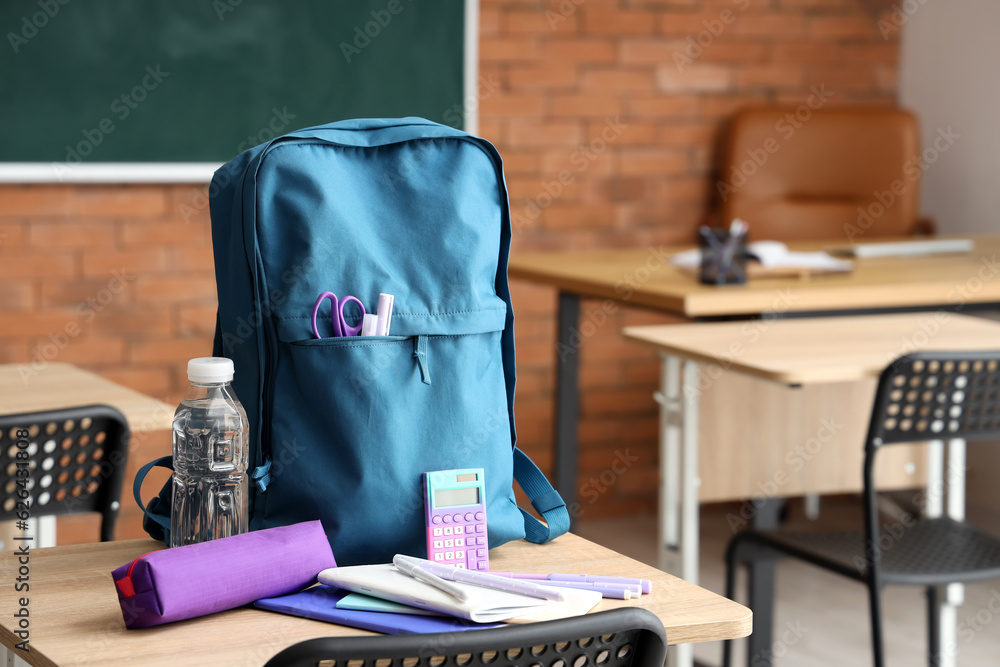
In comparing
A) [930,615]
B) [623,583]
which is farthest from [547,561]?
[930,615]

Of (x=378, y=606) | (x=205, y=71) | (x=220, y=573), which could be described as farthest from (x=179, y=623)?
(x=205, y=71)

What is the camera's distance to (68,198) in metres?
3.42

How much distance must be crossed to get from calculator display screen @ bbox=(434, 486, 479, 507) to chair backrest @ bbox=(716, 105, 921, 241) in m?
3.15

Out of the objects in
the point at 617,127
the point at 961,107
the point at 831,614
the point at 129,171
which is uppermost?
the point at 961,107

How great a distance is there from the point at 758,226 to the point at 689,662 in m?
2.43

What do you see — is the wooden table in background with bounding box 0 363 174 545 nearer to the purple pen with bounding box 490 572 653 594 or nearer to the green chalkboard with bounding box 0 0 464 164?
the purple pen with bounding box 490 572 653 594

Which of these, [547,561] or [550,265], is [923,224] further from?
[547,561]

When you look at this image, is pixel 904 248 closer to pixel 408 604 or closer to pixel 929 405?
pixel 929 405

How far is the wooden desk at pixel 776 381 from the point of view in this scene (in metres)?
2.28

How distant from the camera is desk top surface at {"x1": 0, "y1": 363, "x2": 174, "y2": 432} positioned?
195cm

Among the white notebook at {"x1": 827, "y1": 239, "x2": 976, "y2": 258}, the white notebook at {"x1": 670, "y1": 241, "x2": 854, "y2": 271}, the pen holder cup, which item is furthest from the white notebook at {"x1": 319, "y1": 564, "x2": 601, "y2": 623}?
the white notebook at {"x1": 827, "y1": 239, "x2": 976, "y2": 258}

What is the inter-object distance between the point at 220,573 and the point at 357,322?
0.28 meters

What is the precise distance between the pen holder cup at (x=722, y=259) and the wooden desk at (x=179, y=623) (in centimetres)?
182

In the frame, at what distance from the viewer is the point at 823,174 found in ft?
14.1
